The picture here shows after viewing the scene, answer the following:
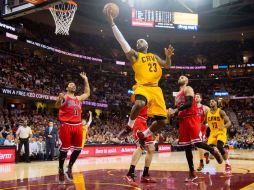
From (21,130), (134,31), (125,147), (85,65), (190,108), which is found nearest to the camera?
(190,108)

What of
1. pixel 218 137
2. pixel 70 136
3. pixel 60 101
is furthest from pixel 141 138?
pixel 218 137

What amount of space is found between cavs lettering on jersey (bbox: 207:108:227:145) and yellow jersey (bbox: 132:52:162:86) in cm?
343

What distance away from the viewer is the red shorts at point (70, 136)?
7320mm

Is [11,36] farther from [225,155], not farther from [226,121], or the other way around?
[225,155]

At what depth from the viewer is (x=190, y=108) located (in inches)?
293

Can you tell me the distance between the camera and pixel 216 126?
379 inches

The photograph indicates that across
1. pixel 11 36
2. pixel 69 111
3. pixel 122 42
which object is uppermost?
pixel 11 36

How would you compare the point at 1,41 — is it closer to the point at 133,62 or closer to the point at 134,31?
the point at 134,31

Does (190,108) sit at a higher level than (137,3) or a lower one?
lower

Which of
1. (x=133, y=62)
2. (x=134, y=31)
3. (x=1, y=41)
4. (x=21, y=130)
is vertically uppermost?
(x=134, y=31)

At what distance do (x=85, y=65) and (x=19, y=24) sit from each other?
31.9 ft

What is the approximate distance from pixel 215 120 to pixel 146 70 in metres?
3.72

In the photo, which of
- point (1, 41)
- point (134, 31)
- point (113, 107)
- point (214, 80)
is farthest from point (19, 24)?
point (214, 80)

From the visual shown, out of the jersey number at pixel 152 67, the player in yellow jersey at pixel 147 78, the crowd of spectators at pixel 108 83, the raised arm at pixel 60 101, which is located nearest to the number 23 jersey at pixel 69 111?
the raised arm at pixel 60 101
